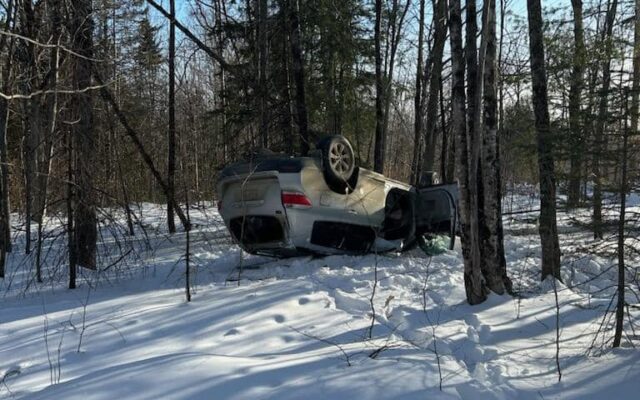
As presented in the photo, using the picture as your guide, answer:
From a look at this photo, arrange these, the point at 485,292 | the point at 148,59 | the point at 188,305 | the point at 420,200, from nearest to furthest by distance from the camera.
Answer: the point at 188,305, the point at 485,292, the point at 420,200, the point at 148,59

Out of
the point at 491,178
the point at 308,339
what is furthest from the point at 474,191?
the point at 308,339

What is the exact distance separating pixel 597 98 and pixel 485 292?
2450 millimetres

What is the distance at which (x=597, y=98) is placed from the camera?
5.04 m

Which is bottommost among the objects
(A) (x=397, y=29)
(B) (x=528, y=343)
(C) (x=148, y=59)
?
(B) (x=528, y=343)

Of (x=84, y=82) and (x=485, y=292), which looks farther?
(x=84, y=82)

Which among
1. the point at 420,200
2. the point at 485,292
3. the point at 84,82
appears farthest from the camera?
the point at 420,200

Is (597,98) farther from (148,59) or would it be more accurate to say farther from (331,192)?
(148,59)

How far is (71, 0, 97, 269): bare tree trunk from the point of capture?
707cm

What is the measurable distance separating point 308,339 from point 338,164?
385cm

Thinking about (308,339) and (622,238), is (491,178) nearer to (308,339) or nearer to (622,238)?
(622,238)

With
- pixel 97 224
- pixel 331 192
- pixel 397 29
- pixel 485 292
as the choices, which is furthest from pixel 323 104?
pixel 485 292

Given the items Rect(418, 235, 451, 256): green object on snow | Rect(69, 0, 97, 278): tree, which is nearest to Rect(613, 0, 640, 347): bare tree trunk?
Rect(418, 235, 451, 256): green object on snow

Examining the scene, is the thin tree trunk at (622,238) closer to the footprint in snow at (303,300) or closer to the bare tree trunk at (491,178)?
the bare tree trunk at (491,178)

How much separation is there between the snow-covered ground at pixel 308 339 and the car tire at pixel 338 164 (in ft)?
4.20
